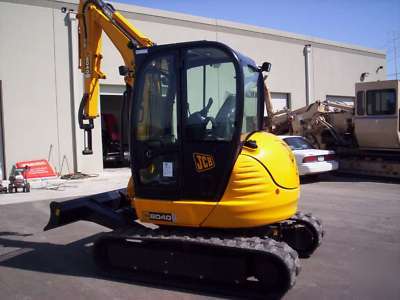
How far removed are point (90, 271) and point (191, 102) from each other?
8.10 ft

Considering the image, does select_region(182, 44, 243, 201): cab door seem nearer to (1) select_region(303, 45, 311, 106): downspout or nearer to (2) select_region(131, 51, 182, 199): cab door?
(2) select_region(131, 51, 182, 199): cab door

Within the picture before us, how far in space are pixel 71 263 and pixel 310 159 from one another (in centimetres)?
877

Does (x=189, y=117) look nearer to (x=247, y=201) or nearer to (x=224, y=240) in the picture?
(x=247, y=201)

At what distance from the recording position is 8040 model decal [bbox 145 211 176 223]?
5.38 meters

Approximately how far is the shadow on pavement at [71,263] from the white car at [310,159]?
24.3 feet

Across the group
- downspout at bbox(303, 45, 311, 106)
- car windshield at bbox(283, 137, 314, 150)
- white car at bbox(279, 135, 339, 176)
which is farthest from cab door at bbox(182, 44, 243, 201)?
downspout at bbox(303, 45, 311, 106)

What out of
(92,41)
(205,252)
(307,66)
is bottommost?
(205,252)

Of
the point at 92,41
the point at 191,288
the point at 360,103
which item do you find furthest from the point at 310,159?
the point at 191,288

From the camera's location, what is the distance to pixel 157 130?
546 centimetres

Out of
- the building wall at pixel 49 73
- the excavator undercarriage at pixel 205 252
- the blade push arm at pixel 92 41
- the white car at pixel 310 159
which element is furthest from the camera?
the building wall at pixel 49 73

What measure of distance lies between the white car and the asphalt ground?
10.3 ft

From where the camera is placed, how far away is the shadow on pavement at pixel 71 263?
5020 mm

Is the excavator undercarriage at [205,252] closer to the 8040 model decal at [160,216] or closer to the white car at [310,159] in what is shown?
the 8040 model decal at [160,216]

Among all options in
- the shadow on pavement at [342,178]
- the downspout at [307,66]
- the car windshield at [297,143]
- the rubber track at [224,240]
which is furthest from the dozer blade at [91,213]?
the downspout at [307,66]
